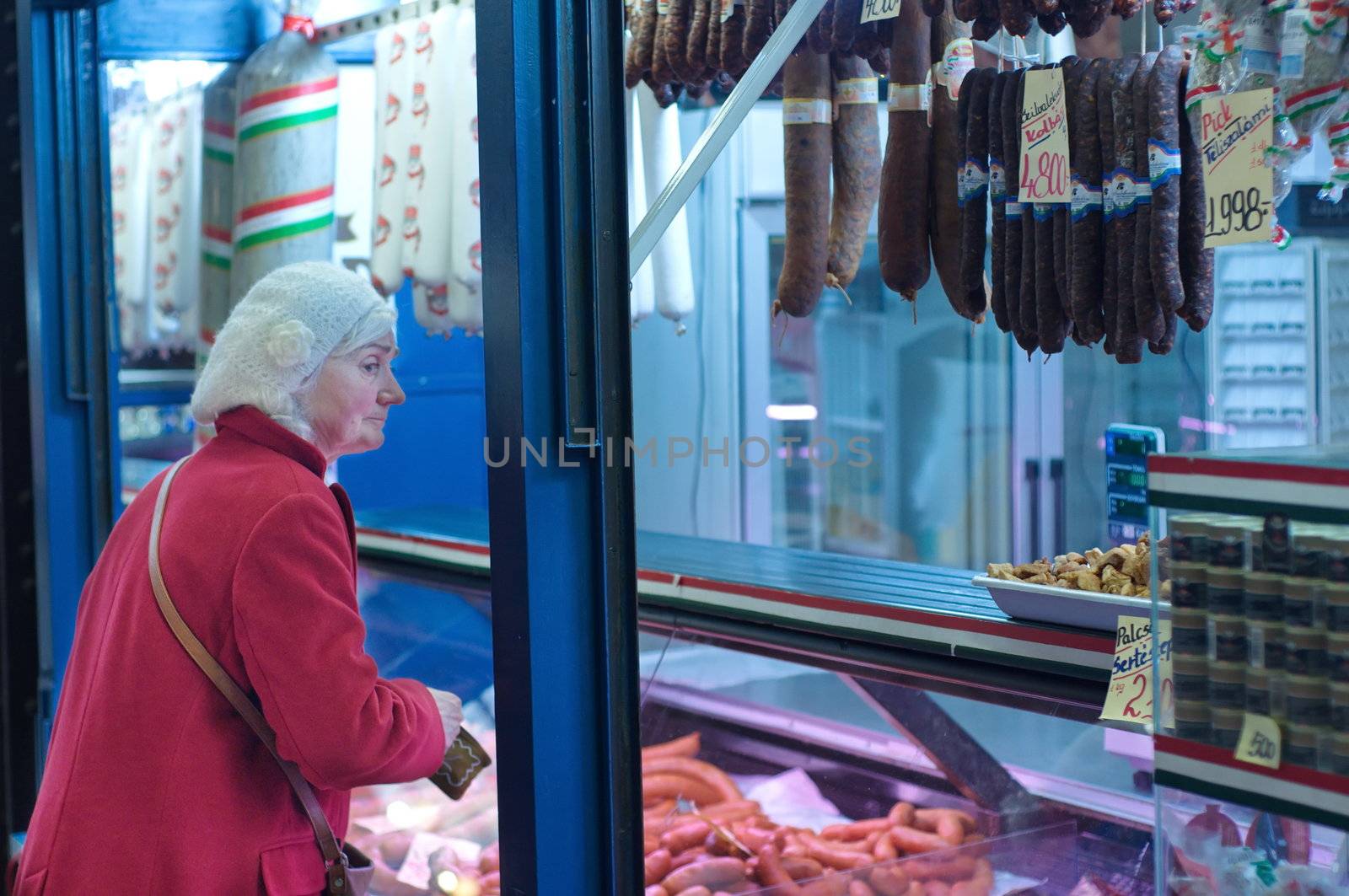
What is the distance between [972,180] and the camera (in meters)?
2.72

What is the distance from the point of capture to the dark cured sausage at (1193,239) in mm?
2348

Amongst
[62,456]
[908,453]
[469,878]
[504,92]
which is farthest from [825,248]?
[908,453]

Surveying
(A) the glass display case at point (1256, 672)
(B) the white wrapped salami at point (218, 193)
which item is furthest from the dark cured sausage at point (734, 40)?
(B) the white wrapped salami at point (218, 193)

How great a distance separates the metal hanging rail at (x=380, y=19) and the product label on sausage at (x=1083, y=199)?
2277 mm

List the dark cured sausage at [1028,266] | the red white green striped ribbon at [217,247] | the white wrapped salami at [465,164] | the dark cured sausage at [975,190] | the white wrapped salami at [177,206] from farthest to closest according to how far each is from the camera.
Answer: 1. the white wrapped salami at [177,206]
2. the red white green striped ribbon at [217,247]
3. the white wrapped salami at [465,164]
4. the dark cured sausage at [975,190]
5. the dark cured sausage at [1028,266]

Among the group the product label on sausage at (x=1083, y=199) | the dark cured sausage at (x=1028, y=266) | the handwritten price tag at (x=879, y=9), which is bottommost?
the dark cured sausage at (x=1028, y=266)

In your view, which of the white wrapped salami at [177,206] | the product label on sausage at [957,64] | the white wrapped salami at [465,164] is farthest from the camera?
the white wrapped salami at [177,206]

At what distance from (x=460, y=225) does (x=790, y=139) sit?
46.4 inches

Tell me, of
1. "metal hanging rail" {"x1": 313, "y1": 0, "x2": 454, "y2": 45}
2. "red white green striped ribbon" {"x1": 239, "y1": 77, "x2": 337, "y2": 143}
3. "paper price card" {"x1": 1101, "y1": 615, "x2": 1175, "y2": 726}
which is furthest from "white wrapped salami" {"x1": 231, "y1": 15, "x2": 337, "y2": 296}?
"paper price card" {"x1": 1101, "y1": 615, "x2": 1175, "y2": 726}

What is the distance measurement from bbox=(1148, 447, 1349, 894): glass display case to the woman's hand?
1.14 metres

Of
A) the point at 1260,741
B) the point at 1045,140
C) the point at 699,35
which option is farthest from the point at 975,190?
the point at 1260,741

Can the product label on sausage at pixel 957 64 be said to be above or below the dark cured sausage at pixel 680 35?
below

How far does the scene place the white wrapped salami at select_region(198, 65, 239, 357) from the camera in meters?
4.41

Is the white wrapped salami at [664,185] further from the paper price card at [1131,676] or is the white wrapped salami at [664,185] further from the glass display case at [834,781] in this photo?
the paper price card at [1131,676]
